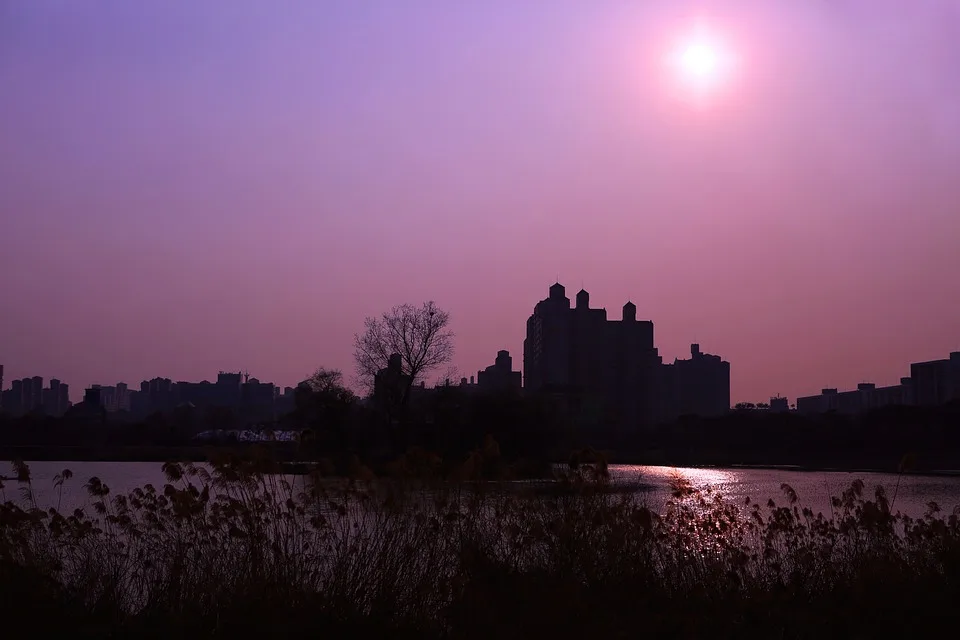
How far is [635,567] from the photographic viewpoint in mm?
11117

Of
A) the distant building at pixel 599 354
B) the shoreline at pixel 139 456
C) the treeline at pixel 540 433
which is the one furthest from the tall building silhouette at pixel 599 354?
the shoreline at pixel 139 456

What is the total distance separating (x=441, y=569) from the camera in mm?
10602

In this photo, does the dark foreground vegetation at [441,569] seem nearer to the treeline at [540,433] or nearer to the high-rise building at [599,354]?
the treeline at [540,433]

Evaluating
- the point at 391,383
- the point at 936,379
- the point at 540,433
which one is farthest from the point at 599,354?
the point at 540,433

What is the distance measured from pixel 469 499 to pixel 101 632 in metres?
3.99

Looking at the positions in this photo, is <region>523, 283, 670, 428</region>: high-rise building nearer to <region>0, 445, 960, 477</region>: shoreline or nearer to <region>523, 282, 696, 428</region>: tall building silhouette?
<region>523, 282, 696, 428</region>: tall building silhouette

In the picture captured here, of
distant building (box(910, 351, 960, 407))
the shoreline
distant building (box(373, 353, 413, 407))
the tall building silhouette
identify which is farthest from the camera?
the tall building silhouette

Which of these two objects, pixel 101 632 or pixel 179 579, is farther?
pixel 179 579

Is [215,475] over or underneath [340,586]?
over

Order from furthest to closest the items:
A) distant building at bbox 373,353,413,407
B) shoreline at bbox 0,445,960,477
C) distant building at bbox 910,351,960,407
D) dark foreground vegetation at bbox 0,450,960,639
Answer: distant building at bbox 910,351,960,407, shoreline at bbox 0,445,960,477, distant building at bbox 373,353,413,407, dark foreground vegetation at bbox 0,450,960,639

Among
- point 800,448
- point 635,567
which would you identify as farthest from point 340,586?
point 800,448

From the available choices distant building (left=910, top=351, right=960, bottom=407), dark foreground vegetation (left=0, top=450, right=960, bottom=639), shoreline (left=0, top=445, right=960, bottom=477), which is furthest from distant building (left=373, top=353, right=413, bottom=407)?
distant building (left=910, top=351, right=960, bottom=407)

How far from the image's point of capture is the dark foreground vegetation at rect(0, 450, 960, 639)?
926 centimetres

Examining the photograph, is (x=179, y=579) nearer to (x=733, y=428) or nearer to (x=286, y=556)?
(x=286, y=556)
